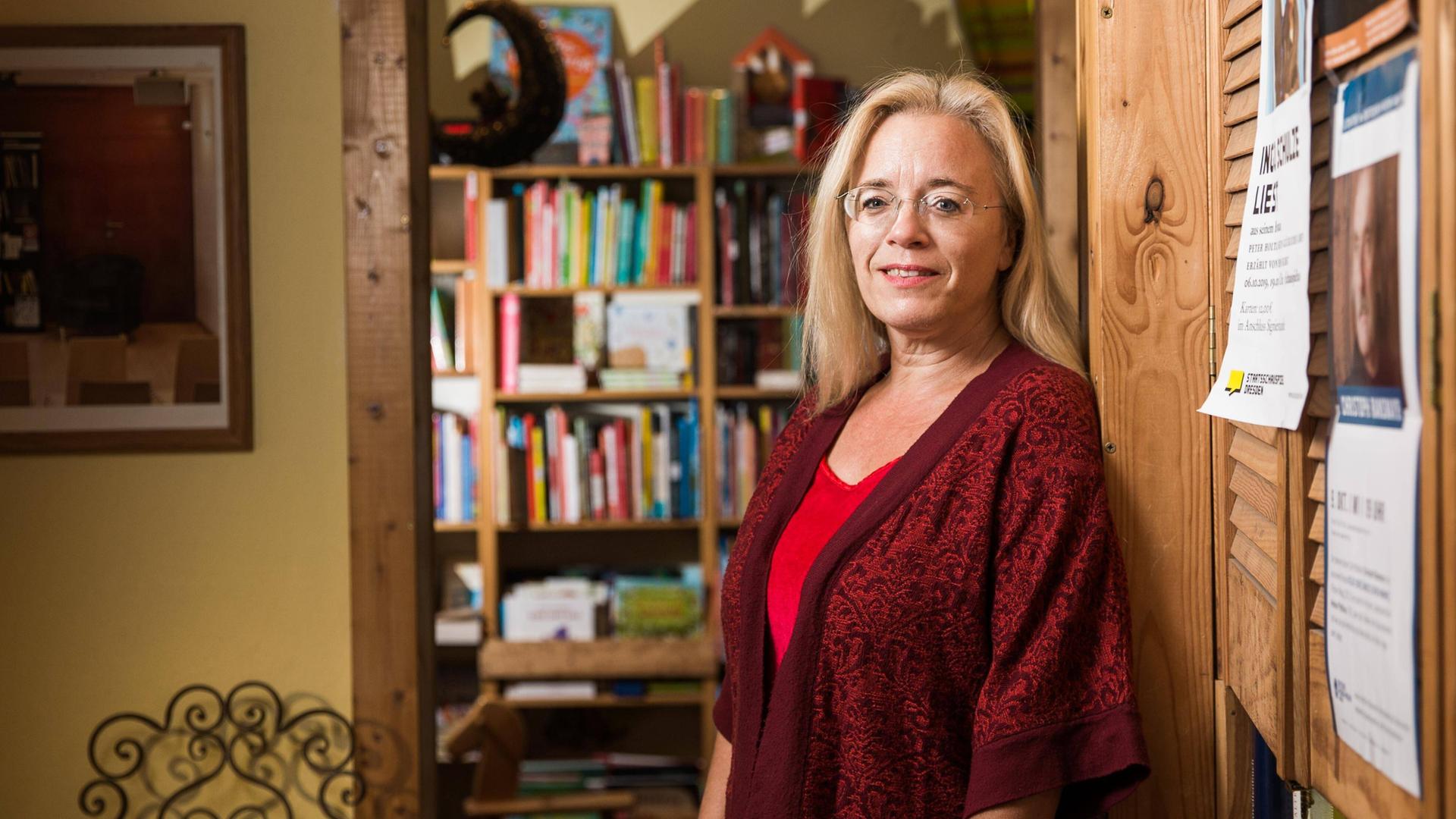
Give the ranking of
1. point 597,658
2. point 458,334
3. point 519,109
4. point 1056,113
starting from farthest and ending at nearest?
point 458,334 < point 597,658 < point 519,109 < point 1056,113

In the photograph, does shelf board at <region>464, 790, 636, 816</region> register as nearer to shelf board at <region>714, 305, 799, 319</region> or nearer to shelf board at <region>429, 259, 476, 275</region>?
shelf board at <region>714, 305, 799, 319</region>

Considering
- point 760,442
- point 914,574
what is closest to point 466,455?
point 760,442

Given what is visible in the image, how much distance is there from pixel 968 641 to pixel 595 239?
2.62 m

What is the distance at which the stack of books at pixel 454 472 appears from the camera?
3.60 meters

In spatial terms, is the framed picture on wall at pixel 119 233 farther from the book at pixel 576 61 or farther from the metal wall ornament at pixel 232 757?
the book at pixel 576 61

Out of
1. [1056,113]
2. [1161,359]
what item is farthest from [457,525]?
[1161,359]

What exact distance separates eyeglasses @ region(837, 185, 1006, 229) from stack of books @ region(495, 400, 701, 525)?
7.57ft

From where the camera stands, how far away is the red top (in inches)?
50.6

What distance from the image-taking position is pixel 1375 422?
70cm

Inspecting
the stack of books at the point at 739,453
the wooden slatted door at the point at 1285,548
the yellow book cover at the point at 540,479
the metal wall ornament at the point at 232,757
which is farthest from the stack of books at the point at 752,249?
the wooden slatted door at the point at 1285,548

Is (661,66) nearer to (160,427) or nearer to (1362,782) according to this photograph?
(160,427)

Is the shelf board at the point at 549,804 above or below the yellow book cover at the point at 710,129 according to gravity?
below

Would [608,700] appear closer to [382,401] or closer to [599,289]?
[599,289]

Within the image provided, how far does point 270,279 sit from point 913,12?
2.67 m
